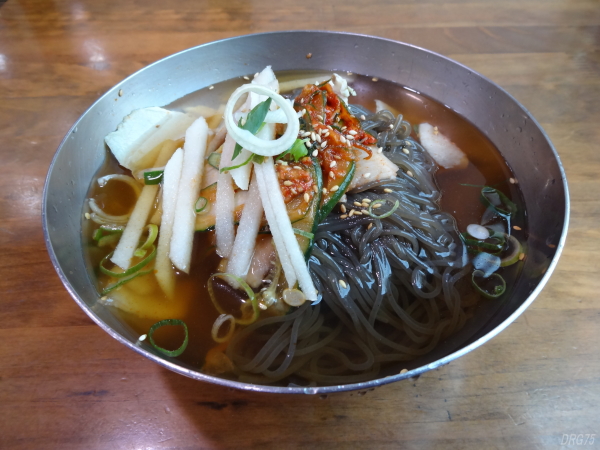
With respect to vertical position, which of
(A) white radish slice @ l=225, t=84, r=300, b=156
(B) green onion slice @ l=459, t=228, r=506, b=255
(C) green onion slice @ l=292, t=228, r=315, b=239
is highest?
(A) white radish slice @ l=225, t=84, r=300, b=156

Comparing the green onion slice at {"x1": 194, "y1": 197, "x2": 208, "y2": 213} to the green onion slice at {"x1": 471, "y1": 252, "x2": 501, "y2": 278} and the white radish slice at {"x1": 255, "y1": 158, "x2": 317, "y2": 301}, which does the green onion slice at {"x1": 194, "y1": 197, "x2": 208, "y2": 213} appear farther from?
the green onion slice at {"x1": 471, "y1": 252, "x2": 501, "y2": 278}

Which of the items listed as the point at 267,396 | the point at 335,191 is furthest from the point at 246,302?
the point at 335,191

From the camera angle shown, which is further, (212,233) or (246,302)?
(212,233)

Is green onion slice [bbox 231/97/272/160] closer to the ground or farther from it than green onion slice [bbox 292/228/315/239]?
farther from it

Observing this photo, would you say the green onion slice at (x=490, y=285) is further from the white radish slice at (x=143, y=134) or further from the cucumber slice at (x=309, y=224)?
the white radish slice at (x=143, y=134)

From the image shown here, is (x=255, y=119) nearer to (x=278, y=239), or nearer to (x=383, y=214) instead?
(x=278, y=239)

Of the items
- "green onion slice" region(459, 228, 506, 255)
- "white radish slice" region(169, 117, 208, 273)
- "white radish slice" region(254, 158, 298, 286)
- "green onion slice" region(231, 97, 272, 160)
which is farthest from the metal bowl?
"green onion slice" region(231, 97, 272, 160)

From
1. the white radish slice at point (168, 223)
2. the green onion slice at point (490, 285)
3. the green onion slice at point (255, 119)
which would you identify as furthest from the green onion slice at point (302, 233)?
the green onion slice at point (490, 285)
